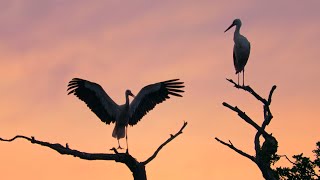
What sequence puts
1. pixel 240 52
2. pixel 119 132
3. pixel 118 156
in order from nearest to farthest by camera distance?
pixel 118 156, pixel 119 132, pixel 240 52

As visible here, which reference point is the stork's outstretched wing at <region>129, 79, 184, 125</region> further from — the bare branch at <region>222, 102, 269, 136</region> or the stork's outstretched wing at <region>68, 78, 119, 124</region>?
the bare branch at <region>222, 102, 269, 136</region>

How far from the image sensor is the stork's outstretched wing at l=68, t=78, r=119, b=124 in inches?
605

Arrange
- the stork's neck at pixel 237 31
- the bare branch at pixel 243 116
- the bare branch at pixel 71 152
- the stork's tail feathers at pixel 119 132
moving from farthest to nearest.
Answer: the stork's neck at pixel 237 31, the stork's tail feathers at pixel 119 132, the bare branch at pixel 71 152, the bare branch at pixel 243 116

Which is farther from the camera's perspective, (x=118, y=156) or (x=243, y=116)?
(x=118, y=156)

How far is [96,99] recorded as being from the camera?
50.8ft

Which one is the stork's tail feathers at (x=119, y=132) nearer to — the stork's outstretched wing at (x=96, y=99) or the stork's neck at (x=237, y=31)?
the stork's outstretched wing at (x=96, y=99)

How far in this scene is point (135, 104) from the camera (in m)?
15.4

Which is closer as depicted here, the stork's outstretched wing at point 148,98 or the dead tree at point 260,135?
the dead tree at point 260,135

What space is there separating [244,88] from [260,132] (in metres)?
0.96

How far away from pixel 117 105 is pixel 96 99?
579 millimetres

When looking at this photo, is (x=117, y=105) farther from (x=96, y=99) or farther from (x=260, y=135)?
(x=260, y=135)

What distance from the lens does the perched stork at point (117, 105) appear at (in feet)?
50.1

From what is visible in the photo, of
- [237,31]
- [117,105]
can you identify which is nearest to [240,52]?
[237,31]

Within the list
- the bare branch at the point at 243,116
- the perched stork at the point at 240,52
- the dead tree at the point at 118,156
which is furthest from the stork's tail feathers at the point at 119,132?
the bare branch at the point at 243,116
